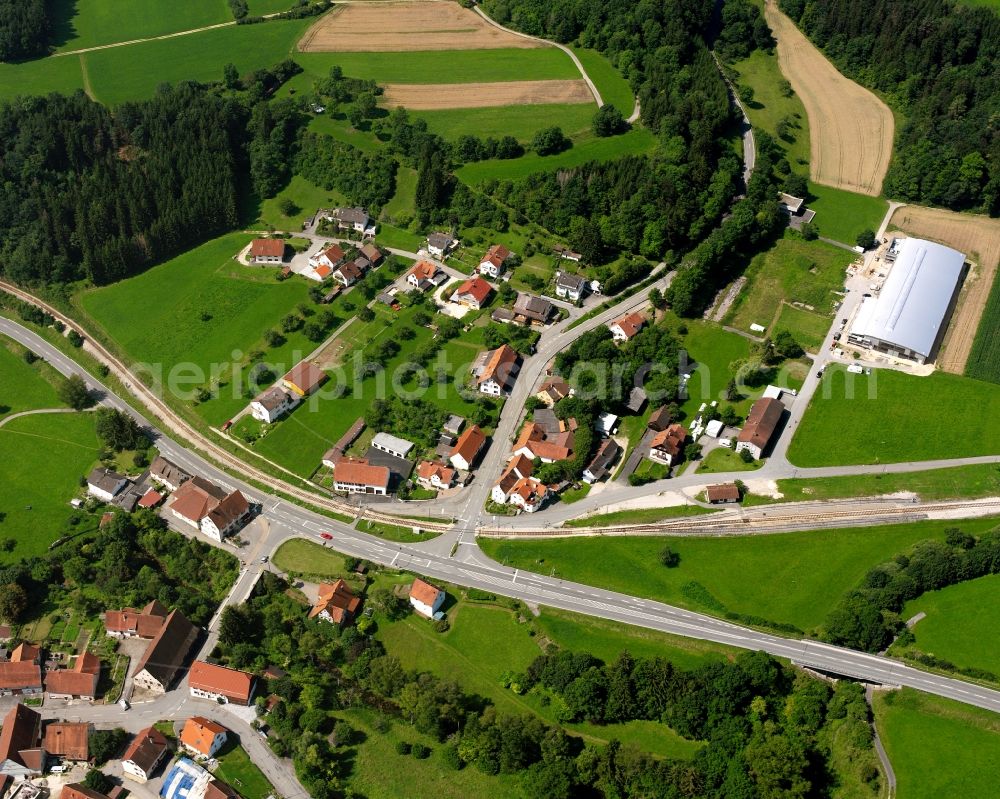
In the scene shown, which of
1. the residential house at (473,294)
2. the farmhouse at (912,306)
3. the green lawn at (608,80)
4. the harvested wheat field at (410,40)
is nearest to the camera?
the farmhouse at (912,306)

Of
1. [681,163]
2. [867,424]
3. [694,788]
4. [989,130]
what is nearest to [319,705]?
[694,788]

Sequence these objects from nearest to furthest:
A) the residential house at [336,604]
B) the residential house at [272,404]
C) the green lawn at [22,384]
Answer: the residential house at [336,604]
the residential house at [272,404]
the green lawn at [22,384]

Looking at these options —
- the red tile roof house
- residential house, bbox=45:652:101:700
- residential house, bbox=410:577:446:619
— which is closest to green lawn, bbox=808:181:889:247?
residential house, bbox=410:577:446:619

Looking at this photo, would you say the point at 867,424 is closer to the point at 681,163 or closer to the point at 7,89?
the point at 681,163

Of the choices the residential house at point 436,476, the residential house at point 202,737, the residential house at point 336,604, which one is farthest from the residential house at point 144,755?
the residential house at point 436,476

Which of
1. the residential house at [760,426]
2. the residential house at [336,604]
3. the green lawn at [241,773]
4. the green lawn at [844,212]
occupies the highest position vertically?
the green lawn at [844,212]

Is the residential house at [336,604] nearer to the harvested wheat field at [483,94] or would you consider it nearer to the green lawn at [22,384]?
the green lawn at [22,384]

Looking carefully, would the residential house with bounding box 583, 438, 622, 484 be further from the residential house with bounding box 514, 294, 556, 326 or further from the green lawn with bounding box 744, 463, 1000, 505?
the residential house with bounding box 514, 294, 556, 326

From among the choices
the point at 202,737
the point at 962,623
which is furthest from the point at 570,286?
the point at 202,737
